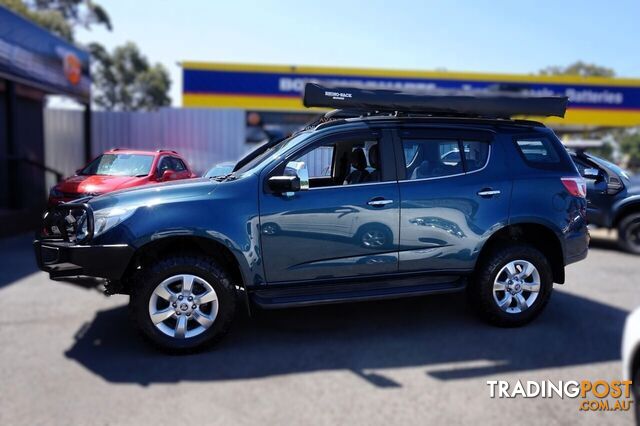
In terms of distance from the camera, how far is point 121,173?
21.4ft

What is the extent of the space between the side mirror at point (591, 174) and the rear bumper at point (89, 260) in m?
4.30

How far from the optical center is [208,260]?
13.5 ft

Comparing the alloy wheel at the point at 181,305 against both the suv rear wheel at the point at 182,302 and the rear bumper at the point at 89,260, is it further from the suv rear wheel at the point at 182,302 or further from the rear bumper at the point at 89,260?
the rear bumper at the point at 89,260

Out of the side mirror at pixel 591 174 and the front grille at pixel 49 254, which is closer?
the front grille at pixel 49 254

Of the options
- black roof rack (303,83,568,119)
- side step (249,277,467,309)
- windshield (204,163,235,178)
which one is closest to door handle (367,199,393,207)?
side step (249,277,467,309)

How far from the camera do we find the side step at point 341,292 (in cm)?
410

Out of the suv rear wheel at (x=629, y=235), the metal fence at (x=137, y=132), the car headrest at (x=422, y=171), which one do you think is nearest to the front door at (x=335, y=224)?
the car headrest at (x=422, y=171)

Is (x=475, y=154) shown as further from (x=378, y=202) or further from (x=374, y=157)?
(x=378, y=202)

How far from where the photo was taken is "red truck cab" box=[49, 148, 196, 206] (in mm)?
6152

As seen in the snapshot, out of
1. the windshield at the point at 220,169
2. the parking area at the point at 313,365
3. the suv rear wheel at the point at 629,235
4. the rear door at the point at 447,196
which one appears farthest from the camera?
the suv rear wheel at the point at 629,235

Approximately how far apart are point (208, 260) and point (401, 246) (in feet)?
5.66

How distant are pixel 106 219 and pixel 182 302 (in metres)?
0.92

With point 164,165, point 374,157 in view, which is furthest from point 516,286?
point 164,165

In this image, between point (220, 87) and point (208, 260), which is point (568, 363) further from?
point (220, 87)
